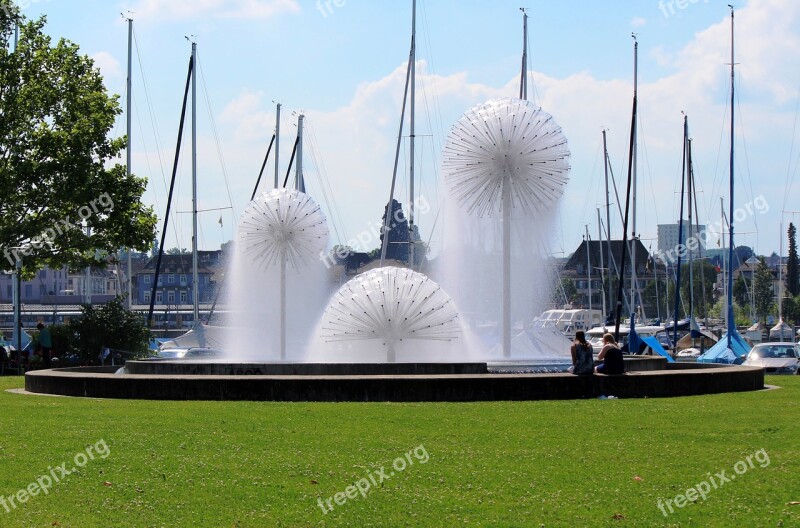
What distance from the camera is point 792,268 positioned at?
15388 centimetres

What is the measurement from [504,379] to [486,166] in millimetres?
10254

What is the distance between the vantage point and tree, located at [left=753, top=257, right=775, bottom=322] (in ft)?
460

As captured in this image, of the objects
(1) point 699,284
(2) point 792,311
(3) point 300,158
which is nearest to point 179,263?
(1) point 699,284

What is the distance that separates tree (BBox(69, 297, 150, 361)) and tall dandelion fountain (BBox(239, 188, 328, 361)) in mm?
4333

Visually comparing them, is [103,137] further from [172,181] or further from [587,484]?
[587,484]

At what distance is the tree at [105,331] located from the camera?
36969 millimetres

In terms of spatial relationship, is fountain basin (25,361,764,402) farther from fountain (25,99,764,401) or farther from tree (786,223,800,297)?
tree (786,223,800,297)

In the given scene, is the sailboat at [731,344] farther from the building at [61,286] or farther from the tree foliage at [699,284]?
the building at [61,286]

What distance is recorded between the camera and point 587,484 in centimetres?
1170

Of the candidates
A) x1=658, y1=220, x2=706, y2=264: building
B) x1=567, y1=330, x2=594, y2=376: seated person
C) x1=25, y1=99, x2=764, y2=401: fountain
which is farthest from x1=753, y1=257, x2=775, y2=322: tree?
x1=567, y1=330, x2=594, y2=376: seated person

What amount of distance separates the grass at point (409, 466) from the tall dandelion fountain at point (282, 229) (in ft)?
55.3

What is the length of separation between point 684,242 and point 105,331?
164 feet

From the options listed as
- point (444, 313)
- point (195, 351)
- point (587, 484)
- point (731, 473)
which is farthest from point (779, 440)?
point (195, 351)

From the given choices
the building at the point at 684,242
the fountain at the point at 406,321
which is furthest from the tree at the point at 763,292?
the fountain at the point at 406,321
